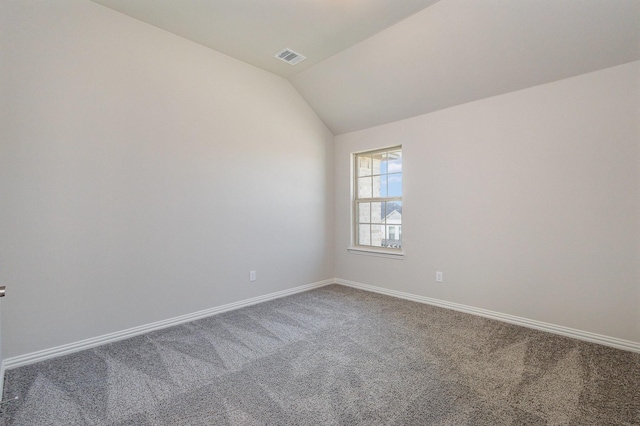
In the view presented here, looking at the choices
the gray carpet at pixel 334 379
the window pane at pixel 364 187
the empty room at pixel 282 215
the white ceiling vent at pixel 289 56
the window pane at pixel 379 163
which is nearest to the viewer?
the gray carpet at pixel 334 379

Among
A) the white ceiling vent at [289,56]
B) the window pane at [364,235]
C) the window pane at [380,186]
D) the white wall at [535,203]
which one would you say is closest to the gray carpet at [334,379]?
the white wall at [535,203]

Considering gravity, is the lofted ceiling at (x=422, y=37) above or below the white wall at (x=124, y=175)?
above

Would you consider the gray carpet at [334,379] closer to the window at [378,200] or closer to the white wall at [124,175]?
the white wall at [124,175]

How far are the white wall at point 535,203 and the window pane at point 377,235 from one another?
497mm

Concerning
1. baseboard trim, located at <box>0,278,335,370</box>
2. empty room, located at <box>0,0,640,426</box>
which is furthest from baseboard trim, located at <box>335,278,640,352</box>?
baseboard trim, located at <box>0,278,335,370</box>

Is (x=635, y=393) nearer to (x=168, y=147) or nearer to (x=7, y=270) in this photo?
(x=168, y=147)

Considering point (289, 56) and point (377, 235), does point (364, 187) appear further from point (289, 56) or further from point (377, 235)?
point (289, 56)

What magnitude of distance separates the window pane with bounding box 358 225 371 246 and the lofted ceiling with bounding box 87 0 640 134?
1799mm

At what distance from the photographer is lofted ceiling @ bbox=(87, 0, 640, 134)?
2.35 m

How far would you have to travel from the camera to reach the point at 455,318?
10.4 feet

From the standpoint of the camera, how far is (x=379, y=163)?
4371 mm

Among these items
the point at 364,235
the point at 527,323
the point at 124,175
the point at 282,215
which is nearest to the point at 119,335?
the point at 124,175

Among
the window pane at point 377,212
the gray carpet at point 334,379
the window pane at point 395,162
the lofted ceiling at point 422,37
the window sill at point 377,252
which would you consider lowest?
the gray carpet at point 334,379

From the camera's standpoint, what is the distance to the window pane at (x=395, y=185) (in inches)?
161
